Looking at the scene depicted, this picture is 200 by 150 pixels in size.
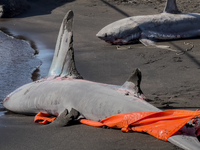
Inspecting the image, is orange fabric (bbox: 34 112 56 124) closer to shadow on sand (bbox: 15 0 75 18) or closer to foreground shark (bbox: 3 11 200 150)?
foreground shark (bbox: 3 11 200 150)

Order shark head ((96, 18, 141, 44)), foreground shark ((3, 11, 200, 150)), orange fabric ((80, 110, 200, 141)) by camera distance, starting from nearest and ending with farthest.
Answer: orange fabric ((80, 110, 200, 141))
foreground shark ((3, 11, 200, 150))
shark head ((96, 18, 141, 44))

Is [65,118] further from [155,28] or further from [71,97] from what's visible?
[155,28]

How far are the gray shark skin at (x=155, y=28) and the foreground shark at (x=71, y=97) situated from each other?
388 cm

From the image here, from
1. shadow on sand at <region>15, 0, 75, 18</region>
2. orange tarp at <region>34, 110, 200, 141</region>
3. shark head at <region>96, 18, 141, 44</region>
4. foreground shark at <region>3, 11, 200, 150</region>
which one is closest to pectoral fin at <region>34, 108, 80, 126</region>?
foreground shark at <region>3, 11, 200, 150</region>

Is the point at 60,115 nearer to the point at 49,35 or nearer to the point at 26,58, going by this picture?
the point at 26,58

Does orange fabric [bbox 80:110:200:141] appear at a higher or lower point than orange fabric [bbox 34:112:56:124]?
higher

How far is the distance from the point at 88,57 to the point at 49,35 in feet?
9.56

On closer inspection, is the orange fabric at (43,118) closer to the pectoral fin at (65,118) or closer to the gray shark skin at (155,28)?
the pectoral fin at (65,118)

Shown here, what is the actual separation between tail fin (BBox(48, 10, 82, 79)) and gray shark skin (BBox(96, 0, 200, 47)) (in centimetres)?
384

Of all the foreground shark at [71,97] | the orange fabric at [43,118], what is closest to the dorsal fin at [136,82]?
the foreground shark at [71,97]

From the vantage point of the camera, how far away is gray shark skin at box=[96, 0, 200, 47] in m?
8.52

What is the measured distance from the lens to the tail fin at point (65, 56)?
15.3 feet

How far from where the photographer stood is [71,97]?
3943 mm

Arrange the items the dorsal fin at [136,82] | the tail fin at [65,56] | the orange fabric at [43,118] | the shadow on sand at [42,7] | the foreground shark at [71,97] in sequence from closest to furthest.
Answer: the foreground shark at [71,97]
the dorsal fin at [136,82]
the orange fabric at [43,118]
the tail fin at [65,56]
the shadow on sand at [42,7]
